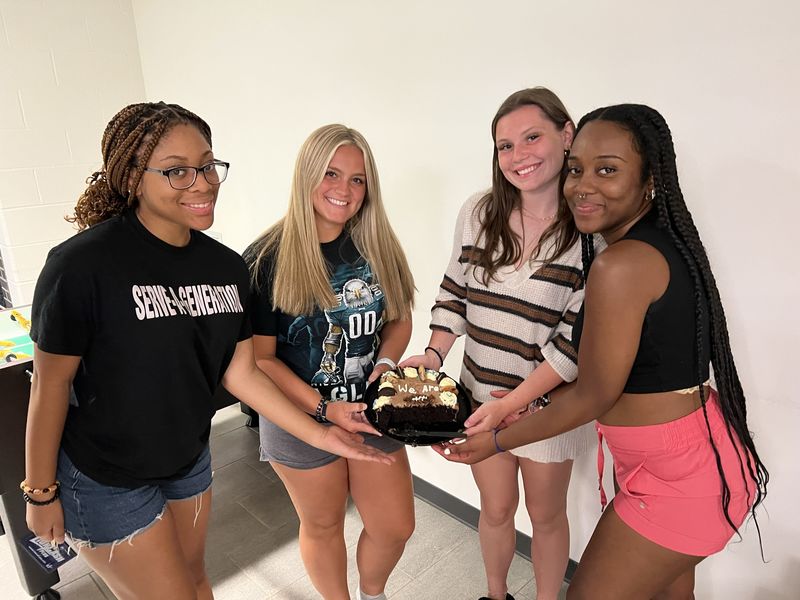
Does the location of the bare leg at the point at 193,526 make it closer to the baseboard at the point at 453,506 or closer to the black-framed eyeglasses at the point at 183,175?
the black-framed eyeglasses at the point at 183,175

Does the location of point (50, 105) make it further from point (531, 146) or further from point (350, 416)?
point (531, 146)

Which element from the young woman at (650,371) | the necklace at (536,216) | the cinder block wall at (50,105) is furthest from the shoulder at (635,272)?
the cinder block wall at (50,105)

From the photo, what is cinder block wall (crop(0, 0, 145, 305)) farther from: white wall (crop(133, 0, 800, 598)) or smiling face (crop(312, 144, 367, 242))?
smiling face (crop(312, 144, 367, 242))

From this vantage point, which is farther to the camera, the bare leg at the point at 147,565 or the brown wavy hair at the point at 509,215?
the brown wavy hair at the point at 509,215

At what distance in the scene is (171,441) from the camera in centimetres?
127

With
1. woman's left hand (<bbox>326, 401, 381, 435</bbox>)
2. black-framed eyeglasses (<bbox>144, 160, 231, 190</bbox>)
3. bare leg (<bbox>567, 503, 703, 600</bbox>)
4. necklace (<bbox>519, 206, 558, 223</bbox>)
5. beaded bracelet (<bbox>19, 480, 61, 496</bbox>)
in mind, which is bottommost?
bare leg (<bbox>567, 503, 703, 600</bbox>)

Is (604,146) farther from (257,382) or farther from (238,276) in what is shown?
(257,382)

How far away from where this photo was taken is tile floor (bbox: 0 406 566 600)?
6.86ft

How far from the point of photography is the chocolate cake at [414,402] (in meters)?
1.50

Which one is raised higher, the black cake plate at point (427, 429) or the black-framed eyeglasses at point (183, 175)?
the black-framed eyeglasses at point (183, 175)

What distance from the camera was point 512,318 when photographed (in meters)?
1.52

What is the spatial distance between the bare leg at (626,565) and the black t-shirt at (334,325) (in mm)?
789

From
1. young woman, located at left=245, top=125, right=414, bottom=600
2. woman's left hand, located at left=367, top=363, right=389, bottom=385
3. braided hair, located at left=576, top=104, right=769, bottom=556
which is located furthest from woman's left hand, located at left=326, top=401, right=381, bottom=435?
braided hair, located at left=576, top=104, right=769, bottom=556

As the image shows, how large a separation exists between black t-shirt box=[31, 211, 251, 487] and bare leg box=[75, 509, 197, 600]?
0.43 ft
